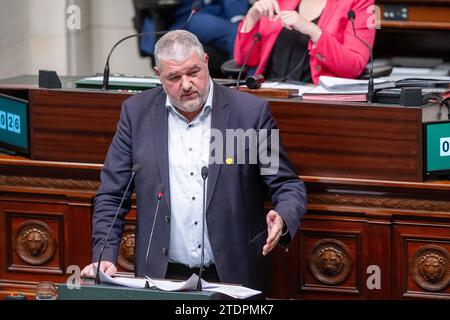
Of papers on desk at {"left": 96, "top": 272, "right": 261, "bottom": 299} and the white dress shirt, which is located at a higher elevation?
the white dress shirt

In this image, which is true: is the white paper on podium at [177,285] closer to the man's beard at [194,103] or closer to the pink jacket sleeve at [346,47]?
the man's beard at [194,103]

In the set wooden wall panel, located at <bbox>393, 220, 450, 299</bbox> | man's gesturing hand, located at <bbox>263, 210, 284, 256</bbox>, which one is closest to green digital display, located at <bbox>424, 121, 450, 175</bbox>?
wooden wall panel, located at <bbox>393, 220, 450, 299</bbox>

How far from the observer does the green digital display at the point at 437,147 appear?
4.84 meters

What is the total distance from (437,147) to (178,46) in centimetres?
121

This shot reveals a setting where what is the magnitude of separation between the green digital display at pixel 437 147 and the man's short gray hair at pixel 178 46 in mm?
1052

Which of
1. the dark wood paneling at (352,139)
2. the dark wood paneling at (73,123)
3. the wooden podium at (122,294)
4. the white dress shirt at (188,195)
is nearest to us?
the wooden podium at (122,294)

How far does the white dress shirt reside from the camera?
14.4ft

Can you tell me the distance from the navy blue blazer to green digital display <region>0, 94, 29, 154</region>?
92 cm

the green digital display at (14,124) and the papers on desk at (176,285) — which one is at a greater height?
the green digital display at (14,124)

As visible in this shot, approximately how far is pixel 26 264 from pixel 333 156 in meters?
1.42

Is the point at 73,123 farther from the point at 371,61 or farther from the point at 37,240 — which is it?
the point at 371,61

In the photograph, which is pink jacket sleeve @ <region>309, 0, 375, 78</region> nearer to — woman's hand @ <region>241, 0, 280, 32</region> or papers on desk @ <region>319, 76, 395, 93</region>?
woman's hand @ <region>241, 0, 280, 32</region>

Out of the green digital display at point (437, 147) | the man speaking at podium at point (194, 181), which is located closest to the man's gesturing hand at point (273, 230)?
the man speaking at podium at point (194, 181)

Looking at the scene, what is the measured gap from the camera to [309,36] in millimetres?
5703
